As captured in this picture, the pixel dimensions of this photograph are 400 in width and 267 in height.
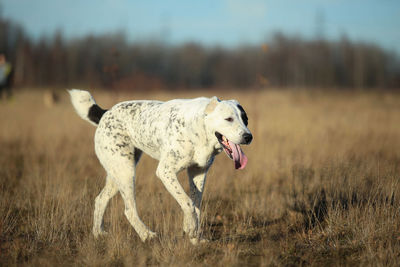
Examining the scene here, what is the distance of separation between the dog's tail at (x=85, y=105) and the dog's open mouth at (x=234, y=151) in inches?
78.5

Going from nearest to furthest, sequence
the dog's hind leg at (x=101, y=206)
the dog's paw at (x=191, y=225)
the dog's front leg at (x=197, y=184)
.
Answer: the dog's paw at (x=191, y=225)
the dog's front leg at (x=197, y=184)
the dog's hind leg at (x=101, y=206)

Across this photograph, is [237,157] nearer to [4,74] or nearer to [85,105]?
[85,105]

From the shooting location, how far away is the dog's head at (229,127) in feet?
12.0

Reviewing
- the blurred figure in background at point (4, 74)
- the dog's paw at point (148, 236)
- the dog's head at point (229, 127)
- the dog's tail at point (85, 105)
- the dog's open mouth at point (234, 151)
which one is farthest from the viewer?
the blurred figure in background at point (4, 74)

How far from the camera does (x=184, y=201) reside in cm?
395

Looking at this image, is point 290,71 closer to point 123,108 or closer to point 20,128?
point 20,128

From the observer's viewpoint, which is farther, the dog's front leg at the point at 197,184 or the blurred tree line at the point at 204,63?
the blurred tree line at the point at 204,63

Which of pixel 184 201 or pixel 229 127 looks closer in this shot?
pixel 229 127

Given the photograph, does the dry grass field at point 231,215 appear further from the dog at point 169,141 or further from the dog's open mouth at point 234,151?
the dog's open mouth at point 234,151

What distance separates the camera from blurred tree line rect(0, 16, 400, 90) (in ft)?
166

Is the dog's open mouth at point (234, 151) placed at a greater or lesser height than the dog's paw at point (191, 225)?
greater

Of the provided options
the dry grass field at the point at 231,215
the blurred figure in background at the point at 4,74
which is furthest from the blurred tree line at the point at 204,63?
the dry grass field at the point at 231,215

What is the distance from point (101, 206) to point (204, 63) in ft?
221

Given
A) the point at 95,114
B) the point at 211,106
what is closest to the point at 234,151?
the point at 211,106
